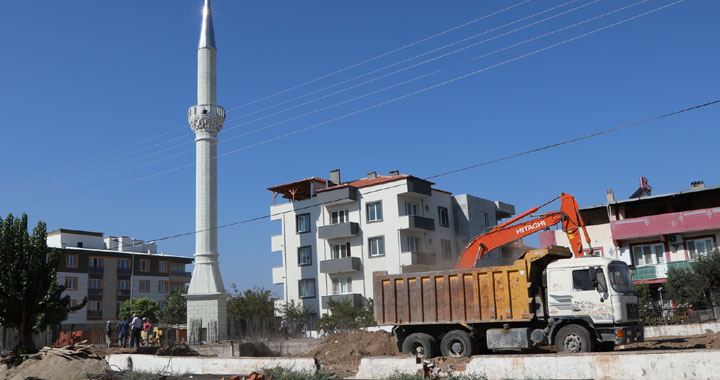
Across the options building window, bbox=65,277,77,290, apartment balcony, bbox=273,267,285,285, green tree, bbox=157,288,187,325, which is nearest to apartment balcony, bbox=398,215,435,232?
apartment balcony, bbox=273,267,285,285

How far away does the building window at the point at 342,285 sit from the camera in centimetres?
4741

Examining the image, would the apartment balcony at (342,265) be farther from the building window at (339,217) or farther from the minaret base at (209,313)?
the minaret base at (209,313)

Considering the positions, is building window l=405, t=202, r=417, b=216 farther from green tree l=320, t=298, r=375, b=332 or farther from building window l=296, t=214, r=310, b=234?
building window l=296, t=214, r=310, b=234

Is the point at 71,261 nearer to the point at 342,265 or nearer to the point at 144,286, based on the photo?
the point at 144,286

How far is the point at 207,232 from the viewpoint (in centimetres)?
3972

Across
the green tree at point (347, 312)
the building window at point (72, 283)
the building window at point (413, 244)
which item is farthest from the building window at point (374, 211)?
the building window at point (72, 283)

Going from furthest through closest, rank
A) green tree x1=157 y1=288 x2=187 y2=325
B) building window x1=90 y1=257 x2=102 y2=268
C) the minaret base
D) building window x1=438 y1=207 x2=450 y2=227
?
building window x1=90 y1=257 x2=102 y2=268 → green tree x1=157 y1=288 x2=187 y2=325 → building window x1=438 y1=207 x2=450 y2=227 → the minaret base

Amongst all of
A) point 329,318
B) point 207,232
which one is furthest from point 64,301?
point 329,318

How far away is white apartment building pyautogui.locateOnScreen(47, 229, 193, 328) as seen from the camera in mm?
69062

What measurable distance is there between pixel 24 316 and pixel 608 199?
3781 centimetres

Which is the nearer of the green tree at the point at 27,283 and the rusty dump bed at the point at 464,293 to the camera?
the rusty dump bed at the point at 464,293

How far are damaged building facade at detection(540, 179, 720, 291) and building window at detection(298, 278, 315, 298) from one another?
58.1 feet

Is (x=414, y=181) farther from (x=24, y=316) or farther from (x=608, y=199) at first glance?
(x=24, y=316)

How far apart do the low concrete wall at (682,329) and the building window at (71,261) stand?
6189cm
